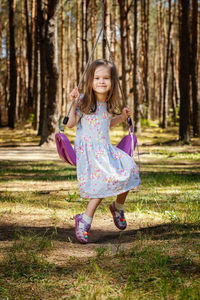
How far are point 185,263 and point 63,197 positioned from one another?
300 cm

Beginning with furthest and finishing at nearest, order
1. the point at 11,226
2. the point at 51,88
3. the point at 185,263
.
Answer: the point at 51,88, the point at 11,226, the point at 185,263

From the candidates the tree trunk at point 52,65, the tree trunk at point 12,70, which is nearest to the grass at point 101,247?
the tree trunk at point 52,65

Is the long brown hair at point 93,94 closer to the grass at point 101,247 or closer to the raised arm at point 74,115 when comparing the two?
the raised arm at point 74,115

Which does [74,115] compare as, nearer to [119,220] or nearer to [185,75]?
[119,220]

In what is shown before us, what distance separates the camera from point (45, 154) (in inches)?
444

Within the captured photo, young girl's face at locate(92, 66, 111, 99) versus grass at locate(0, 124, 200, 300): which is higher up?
young girl's face at locate(92, 66, 111, 99)

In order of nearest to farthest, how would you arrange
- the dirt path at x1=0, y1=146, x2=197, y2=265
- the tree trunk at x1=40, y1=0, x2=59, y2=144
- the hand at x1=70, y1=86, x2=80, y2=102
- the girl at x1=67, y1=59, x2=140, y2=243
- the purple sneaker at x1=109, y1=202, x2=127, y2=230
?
the dirt path at x1=0, y1=146, x2=197, y2=265 → the girl at x1=67, y1=59, x2=140, y2=243 → the hand at x1=70, y1=86, x2=80, y2=102 → the purple sneaker at x1=109, y1=202, x2=127, y2=230 → the tree trunk at x1=40, y1=0, x2=59, y2=144

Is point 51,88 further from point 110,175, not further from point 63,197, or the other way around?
point 110,175

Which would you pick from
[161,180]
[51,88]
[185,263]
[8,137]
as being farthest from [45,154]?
[185,263]

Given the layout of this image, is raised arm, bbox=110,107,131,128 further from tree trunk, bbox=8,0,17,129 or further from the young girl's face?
tree trunk, bbox=8,0,17,129

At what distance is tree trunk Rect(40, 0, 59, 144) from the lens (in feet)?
38.9

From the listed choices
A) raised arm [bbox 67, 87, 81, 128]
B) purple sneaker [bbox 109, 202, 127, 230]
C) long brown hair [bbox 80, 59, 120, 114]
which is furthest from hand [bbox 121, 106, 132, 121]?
purple sneaker [bbox 109, 202, 127, 230]

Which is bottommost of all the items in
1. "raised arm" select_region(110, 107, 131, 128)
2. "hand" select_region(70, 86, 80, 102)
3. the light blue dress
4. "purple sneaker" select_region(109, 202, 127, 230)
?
"purple sneaker" select_region(109, 202, 127, 230)

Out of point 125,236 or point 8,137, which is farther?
point 8,137
